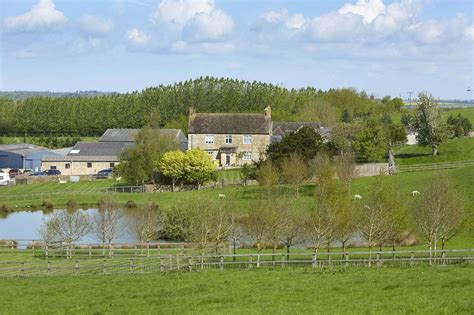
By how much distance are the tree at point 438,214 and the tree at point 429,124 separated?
40929mm

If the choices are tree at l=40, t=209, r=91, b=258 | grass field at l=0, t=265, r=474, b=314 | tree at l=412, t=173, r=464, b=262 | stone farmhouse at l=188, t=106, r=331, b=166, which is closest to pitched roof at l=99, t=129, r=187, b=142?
stone farmhouse at l=188, t=106, r=331, b=166

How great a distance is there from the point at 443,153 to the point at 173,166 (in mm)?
28451

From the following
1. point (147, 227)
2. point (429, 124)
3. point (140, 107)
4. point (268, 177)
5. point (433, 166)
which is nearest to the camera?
point (147, 227)

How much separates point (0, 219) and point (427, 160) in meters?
42.1

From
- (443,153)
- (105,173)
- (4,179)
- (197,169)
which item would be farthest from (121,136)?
(443,153)

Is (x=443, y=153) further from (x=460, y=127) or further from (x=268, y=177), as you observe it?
(x=268, y=177)

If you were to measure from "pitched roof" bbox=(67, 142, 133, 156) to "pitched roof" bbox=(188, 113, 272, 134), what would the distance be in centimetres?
998

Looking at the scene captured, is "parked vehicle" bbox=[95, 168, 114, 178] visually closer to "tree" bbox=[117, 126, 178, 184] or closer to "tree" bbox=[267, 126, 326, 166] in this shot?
"tree" bbox=[117, 126, 178, 184]

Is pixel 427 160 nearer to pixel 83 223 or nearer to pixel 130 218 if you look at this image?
pixel 130 218

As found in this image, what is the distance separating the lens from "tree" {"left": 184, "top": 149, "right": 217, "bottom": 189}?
78750mm

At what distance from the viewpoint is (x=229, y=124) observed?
9944 cm

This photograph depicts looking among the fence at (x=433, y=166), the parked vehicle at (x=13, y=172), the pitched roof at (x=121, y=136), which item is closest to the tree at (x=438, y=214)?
the fence at (x=433, y=166)

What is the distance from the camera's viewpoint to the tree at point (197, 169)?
258ft

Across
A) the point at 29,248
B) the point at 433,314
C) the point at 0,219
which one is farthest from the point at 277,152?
the point at 433,314
